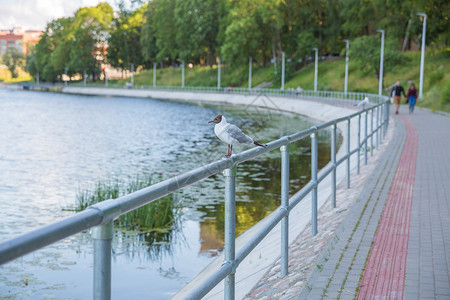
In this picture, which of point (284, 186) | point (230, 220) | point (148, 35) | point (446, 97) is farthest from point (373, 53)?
point (148, 35)

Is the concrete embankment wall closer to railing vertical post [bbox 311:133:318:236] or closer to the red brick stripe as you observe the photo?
railing vertical post [bbox 311:133:318:236]

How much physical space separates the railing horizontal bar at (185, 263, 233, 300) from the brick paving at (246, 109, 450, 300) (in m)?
1.44

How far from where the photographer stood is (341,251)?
6.30 m

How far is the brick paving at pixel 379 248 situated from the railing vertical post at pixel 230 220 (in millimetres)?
1256

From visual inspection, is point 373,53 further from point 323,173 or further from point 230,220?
point 230,220

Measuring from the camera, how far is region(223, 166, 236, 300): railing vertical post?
3760 millimetres

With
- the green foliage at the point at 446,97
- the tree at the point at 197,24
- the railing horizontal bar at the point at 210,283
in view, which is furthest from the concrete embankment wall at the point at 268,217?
the tree at the point at 197,24

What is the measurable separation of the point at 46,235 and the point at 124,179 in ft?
52.4

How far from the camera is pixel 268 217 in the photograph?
1078cm

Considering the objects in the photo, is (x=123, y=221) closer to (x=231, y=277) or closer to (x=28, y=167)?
(x=231, y=277)

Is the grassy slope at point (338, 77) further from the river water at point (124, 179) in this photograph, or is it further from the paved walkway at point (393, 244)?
the paved walkway at point (393, 244)

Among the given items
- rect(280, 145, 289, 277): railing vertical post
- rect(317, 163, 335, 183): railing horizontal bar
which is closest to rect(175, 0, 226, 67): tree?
rect(317, 163, 335, 183): railing horizontal bar

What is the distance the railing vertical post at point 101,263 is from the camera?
2104mm

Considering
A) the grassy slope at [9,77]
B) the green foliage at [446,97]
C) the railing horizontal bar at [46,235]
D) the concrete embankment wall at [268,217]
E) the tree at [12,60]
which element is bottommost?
the concrete embankment wall at [268,217]
